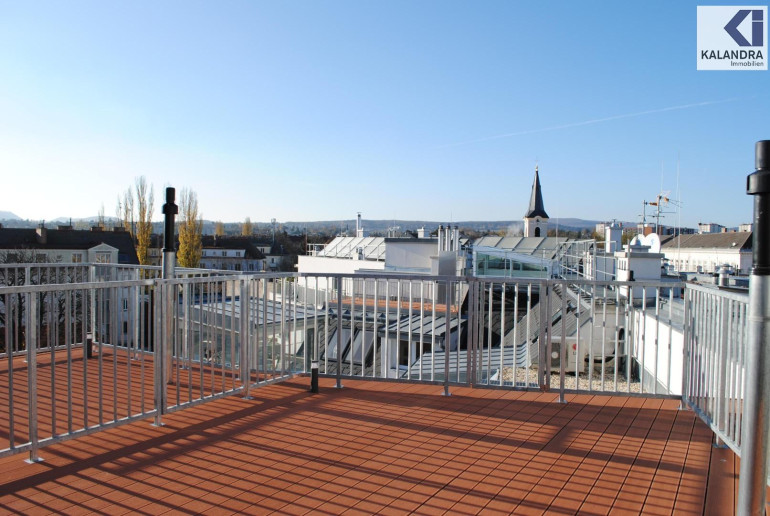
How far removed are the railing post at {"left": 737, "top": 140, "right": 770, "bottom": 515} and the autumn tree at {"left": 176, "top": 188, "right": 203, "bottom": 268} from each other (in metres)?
44.2

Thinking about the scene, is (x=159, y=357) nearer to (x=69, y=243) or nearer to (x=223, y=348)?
(x=223, y=348)

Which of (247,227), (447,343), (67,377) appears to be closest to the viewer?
(67,377)

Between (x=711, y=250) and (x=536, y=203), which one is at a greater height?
(x=536, y=203)

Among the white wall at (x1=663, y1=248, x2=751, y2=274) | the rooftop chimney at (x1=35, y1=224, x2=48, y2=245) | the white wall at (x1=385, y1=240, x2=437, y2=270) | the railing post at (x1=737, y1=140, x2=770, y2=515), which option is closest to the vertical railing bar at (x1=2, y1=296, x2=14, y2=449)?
the railing post at (x1=737, y1=140, x2=770, y2=515)

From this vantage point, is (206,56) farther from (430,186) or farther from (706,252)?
(706,252)

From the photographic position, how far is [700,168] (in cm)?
3728

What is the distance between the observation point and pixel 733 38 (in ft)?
41.4

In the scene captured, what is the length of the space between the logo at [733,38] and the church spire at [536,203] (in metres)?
57.6

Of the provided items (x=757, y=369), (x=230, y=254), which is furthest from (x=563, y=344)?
(x=230, y=254)

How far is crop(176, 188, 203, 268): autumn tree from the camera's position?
142ft

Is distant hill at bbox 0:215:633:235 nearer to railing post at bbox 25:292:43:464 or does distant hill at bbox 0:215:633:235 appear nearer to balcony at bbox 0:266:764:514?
balcony at bbox 0:266:764:514

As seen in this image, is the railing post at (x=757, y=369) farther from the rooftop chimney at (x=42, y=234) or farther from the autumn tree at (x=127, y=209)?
the autumn tree at (x=127, y=209)

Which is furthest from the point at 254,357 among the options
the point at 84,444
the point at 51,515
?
the point at 51,515

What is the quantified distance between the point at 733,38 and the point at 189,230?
40151 millimetres
